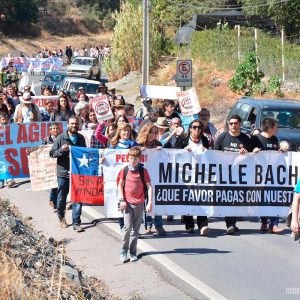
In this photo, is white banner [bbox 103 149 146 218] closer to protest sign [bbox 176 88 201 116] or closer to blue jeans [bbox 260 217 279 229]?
blue jeans [bbox 260 217 279 229]

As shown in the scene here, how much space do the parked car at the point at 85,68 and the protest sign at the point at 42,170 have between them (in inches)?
1511

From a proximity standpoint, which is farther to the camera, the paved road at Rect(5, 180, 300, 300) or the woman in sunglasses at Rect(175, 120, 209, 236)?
the woman in sunglasses at Rect(175, 120, 209, 236)

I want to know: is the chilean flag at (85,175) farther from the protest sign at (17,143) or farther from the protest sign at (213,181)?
the protest sign at (17,143)

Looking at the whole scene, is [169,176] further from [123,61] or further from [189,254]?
[123,61]

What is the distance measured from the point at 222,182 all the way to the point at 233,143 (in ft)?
2.03

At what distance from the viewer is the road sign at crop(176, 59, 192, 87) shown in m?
20.3

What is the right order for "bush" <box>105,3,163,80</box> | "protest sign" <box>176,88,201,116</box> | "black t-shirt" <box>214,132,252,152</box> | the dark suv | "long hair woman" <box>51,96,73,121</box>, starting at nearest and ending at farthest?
1. "black t-shirt" <box>214,132,252,152</box>
2. "protest sign" <box>176,88,201,116</box>
3. the dark suv
4. "long hair woman" <box>51,96,73,121</box>
5. "bush" <box>105,3,163,80</box>

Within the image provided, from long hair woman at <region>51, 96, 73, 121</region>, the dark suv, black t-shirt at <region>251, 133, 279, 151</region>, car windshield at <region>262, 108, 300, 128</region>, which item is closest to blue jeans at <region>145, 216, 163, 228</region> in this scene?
black t-shirt at <region>251, 133, 279, 151</region>

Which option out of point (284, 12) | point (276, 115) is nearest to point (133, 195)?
point (276, 115)

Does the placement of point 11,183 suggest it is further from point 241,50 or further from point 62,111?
point 241,50

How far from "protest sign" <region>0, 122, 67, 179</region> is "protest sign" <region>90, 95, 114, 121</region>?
4.02 feet

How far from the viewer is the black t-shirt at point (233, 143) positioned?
37.7ft

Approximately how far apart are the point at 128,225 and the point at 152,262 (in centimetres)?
59

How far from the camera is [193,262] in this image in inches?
383
